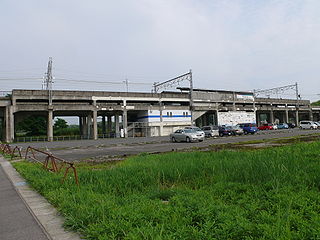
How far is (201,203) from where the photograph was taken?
14.7 feet

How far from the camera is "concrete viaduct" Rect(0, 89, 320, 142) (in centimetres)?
4369

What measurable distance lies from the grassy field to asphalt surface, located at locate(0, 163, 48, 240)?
0.53 m

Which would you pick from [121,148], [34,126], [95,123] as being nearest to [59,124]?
[34,126]

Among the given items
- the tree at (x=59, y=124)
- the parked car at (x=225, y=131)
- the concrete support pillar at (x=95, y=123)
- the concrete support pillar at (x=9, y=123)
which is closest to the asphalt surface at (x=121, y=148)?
the parked car at (x=225, y=131)

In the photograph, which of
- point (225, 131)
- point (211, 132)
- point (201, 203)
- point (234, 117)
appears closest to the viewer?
point (201, 203)

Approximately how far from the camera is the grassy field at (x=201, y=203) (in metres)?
3.44

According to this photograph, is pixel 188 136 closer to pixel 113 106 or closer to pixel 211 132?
pixel 211 132

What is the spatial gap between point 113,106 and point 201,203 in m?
46.6

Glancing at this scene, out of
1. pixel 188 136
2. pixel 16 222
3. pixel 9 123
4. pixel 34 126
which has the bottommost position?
pixel 16 222

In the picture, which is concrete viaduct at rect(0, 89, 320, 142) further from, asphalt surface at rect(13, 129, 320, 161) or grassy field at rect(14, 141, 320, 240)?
grassy field at rect(14, 141, 320, 240)

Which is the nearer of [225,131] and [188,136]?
[188,136]

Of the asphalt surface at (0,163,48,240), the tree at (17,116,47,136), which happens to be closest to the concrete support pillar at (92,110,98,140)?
the tree at (17,116,47,136)

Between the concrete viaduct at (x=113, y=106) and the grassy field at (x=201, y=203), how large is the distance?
136 feet

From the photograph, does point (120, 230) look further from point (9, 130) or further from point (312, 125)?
point (312, 125)
